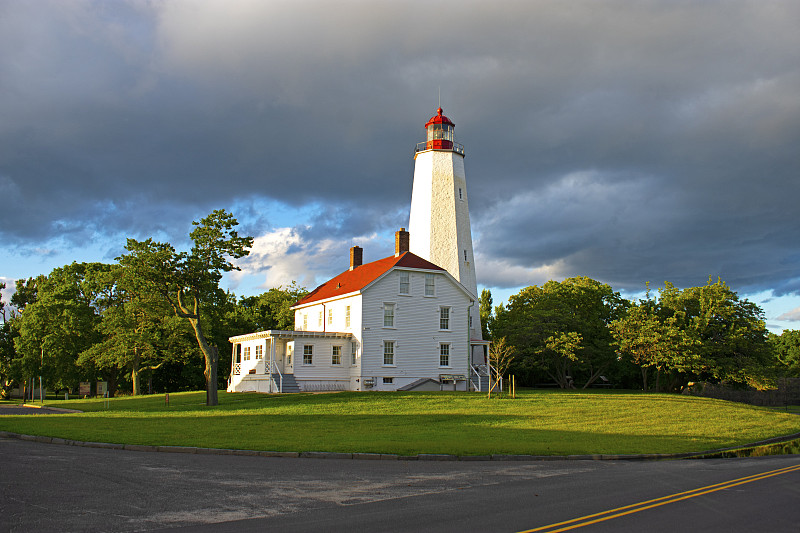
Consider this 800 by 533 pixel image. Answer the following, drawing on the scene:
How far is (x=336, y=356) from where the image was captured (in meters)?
39.4

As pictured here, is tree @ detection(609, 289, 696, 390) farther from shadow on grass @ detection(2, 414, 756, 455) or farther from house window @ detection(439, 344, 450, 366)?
shadow on grass @ detection(2, 414, 756, 455)

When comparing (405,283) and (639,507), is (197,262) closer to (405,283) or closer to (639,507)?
Answer: (405,283)

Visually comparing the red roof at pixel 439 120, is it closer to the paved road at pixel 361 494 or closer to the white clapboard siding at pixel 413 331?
the white clapboard siding at pixel 413 331

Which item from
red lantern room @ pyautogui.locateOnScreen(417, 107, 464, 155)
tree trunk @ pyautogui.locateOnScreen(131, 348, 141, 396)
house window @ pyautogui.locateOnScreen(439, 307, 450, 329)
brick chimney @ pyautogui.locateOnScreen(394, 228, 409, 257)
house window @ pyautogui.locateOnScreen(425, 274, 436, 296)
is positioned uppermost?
red lantern room @ pyautogui.locateOnScreen(417, 107, 464, 155)

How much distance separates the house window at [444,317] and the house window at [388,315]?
367cm

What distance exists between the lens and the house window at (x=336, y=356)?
129 ft

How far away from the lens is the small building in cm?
3844

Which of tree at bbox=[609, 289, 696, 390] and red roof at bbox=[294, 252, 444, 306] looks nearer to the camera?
red roof at bbox=[294, 252, 444, 306]

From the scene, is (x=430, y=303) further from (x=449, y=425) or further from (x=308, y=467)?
(x=308, y=467)

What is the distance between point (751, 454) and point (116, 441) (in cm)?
1755

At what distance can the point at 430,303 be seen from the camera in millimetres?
40844

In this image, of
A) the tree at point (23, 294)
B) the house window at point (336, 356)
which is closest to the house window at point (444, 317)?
the house window at point (336, 356)

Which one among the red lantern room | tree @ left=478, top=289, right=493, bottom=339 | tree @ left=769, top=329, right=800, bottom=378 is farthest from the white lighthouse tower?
tree @ left=769, top=329, right=800, bottom=378

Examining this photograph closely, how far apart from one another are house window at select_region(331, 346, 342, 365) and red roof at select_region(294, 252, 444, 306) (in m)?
3.66
